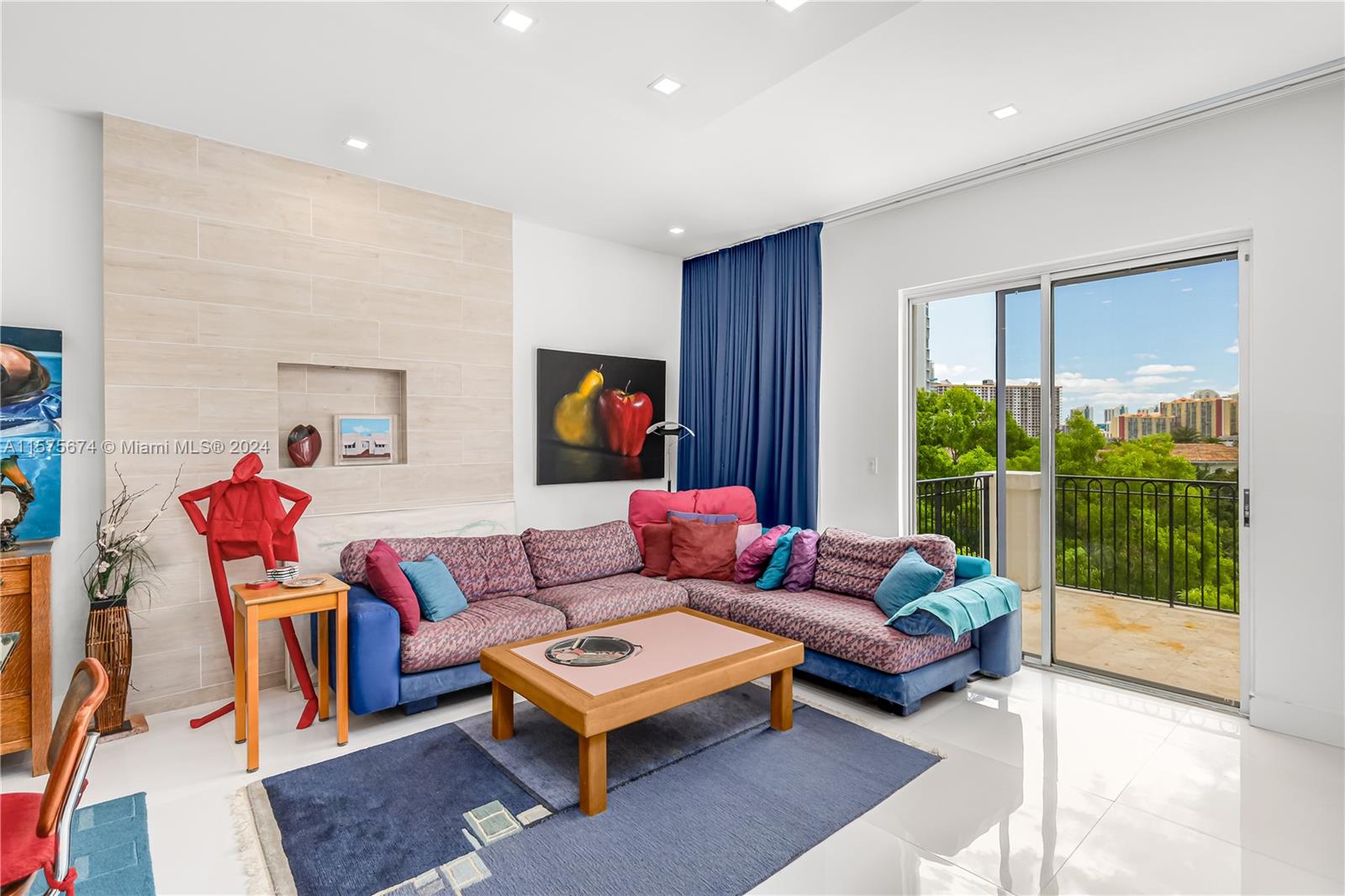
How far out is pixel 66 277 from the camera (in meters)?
3.13

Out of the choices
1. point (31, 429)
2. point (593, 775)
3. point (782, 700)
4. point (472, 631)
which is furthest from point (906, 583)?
point (31, 429)

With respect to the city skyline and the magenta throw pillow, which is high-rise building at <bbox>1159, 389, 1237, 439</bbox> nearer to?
the city skyline

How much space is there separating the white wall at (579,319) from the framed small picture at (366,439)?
0.85m

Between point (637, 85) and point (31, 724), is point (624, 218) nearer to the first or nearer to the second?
point (637, 85)

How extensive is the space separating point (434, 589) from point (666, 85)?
2.61 meters

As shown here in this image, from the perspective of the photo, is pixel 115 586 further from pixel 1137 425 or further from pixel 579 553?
pixel 1137 425

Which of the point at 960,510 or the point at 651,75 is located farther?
the point at 960,510

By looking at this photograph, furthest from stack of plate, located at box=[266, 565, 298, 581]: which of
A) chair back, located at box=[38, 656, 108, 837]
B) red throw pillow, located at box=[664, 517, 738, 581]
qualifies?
red throw pillow, located at box=[664, 517, 738, 581]

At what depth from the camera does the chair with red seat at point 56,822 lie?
1.35 m

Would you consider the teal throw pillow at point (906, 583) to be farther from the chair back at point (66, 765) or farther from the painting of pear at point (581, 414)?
the chair back at point (66, 765)

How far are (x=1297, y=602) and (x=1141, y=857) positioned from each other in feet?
5.49

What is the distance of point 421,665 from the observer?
3.13 m

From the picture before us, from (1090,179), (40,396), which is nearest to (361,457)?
(40,396)

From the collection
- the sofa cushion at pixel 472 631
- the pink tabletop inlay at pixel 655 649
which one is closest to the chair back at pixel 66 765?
the pink tabletop inlay at pixel 655 649
